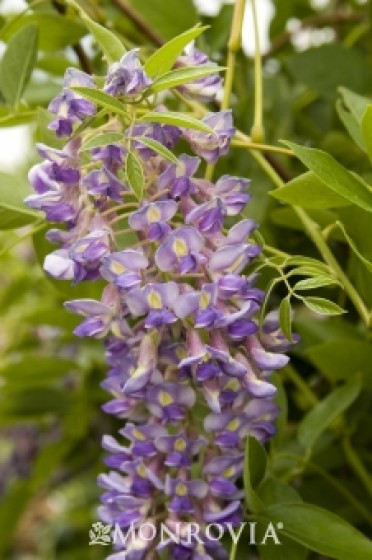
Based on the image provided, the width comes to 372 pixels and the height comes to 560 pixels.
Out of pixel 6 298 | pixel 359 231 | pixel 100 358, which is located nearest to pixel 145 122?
pixel 359 231

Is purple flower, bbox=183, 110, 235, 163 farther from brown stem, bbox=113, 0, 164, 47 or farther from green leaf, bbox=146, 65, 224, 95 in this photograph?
brown stem, bbox=113, 0, 164, 47

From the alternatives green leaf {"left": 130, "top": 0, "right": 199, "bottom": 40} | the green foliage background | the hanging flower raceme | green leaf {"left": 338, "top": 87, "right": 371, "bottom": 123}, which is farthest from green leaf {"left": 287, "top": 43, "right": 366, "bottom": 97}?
the hanging flower raceme

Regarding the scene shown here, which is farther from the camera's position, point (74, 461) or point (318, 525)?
point (74, 461)

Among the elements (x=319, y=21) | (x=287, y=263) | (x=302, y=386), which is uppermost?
(x=287, y=263)

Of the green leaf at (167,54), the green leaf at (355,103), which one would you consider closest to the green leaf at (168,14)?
the green leaf at (355,103)

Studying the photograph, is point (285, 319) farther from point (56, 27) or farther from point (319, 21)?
point (319, 21)

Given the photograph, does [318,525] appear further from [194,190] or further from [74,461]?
[74,461]

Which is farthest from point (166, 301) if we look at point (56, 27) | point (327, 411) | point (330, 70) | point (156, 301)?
point (330, 70)
